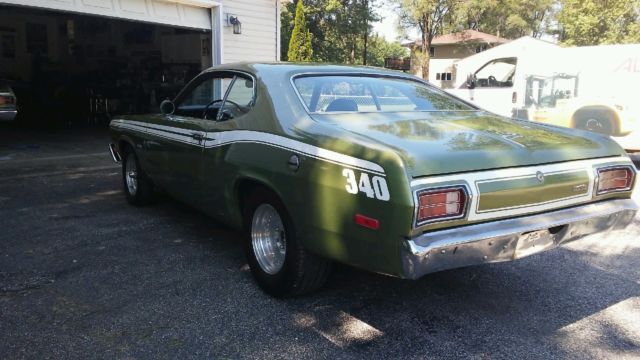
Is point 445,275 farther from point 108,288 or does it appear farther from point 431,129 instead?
point 108,288

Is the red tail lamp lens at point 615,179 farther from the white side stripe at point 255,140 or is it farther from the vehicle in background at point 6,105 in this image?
the vehicle in background at point 6,105

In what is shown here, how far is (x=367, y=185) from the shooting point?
8.93ft

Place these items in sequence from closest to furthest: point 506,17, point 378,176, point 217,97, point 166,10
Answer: point 378,176 < point 217,97 < point 166,10 < point 506,17

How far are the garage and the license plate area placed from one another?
8.48 m

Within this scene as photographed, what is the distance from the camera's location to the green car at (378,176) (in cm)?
268

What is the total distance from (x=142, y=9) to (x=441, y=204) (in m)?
9.06

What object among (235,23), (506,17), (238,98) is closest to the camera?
(238,98)

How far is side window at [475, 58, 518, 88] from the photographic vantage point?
1173 centimetres

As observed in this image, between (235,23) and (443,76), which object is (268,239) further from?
(443,76)

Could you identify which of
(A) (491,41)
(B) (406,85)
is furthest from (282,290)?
(A) (491,41)

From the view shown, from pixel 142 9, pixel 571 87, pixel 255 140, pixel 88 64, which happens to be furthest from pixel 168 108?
pixel 88 64

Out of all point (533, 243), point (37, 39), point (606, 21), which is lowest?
point (533, 243)

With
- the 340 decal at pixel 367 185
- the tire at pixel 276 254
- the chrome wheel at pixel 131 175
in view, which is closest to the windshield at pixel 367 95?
the tire at pixel 276 254

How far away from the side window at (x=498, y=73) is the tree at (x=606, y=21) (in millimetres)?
19469
